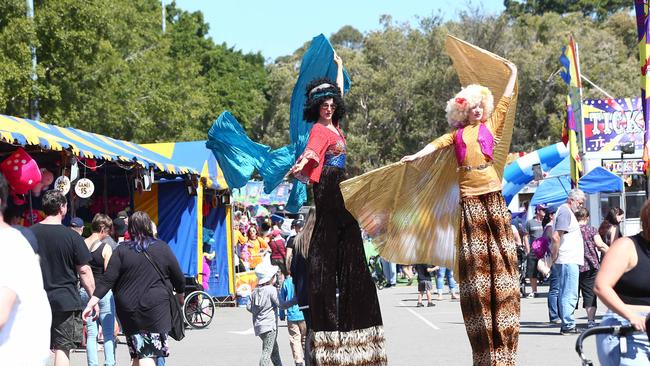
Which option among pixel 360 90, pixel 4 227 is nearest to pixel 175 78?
pixel 360 90

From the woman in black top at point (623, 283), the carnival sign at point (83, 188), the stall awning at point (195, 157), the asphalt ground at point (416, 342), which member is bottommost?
the asphalt ground at point (416, 342)

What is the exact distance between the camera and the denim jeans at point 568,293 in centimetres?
1449

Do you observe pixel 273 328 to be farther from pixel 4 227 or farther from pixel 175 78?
pixel 175 78

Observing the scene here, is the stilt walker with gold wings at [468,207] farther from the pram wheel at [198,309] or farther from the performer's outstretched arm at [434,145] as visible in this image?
the pram wheel at [198,309]

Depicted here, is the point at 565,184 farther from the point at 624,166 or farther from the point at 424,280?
the point at 424,280

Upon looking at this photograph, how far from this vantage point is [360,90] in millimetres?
60875

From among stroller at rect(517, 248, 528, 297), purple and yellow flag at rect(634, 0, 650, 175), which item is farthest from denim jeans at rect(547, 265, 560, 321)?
stroller at rect(517, 248, 528, 297)

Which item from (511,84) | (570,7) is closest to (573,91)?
(511,84)

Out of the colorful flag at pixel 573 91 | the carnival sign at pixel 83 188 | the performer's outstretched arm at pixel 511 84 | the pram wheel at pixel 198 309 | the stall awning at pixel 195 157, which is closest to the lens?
the performer's outstretched arm at pixel 511 84

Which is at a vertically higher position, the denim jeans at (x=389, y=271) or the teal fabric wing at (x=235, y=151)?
the teal fabric wing at (x=235, y=151)

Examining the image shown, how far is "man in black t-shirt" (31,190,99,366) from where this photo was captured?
9.69 meters

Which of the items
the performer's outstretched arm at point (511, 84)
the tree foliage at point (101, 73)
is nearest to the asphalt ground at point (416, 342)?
the performer's outstretched arm at point (511, 84)

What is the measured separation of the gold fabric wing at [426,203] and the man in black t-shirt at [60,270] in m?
2.92

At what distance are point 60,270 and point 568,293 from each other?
740 centimetres
